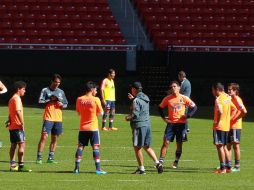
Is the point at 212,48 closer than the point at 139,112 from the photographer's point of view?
No

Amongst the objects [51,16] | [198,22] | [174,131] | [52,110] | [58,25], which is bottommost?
[174,131]

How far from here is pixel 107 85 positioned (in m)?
31.4

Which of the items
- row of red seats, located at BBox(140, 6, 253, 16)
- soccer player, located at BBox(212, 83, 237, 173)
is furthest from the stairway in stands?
soccer player, located at BBox(212, 83, 237, 173)

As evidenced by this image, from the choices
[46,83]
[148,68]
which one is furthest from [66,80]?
[148,68]

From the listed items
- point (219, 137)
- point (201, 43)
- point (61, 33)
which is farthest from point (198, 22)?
point (219, 137)

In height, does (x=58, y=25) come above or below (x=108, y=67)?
above

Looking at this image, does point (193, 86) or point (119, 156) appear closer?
point (119, 156)

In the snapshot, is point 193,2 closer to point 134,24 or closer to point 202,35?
point 202,35

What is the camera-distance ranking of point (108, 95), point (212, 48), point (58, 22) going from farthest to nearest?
point (58, 22) < point (212, 48) < point (108, 95)

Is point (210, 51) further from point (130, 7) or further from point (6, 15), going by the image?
point (6, 15)

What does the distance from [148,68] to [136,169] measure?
24.1 meters

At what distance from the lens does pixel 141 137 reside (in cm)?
1866

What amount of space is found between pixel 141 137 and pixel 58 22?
28.5 m

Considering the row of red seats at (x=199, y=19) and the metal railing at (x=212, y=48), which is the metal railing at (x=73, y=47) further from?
the row of red seats at (x=199, y=19)
